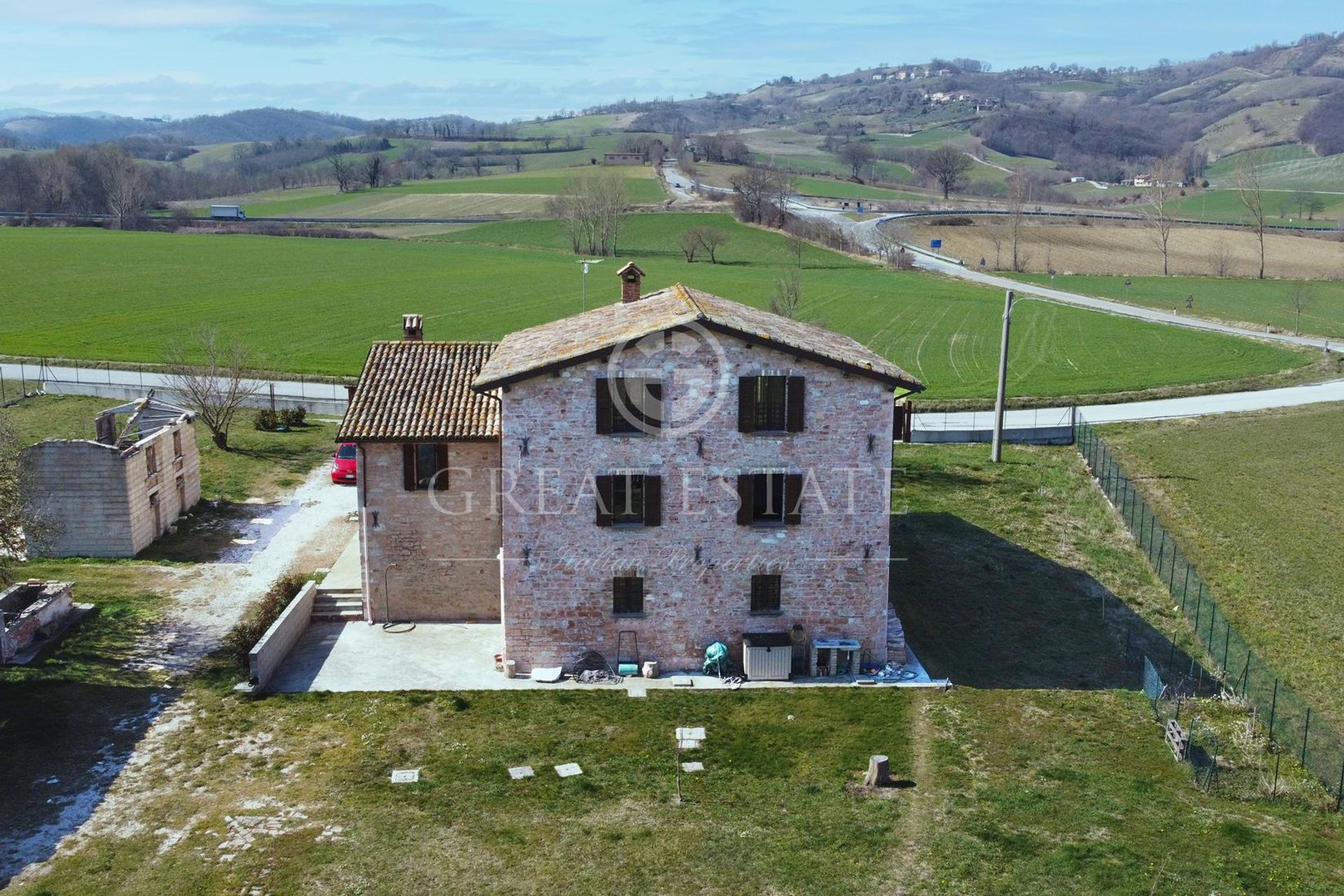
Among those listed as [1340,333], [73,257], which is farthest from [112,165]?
[1340,333]

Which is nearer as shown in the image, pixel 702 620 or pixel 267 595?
pixel 702 620

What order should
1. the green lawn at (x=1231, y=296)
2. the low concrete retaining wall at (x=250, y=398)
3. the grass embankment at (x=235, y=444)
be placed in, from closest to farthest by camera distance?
the grass embankment at (x=235, y=444)
the low concrete retaining wall at (x=250, y=398)
the green lawn at (x=1231, y=296)

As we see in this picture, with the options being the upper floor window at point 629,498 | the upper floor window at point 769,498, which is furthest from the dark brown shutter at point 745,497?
the upper floor window at point 629,498

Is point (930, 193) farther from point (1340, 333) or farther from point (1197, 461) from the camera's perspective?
point (1197, 461)

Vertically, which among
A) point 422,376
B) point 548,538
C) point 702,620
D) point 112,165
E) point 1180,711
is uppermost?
point 112,165

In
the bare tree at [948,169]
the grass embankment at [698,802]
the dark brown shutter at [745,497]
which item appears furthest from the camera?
the bare tree at [948,169]

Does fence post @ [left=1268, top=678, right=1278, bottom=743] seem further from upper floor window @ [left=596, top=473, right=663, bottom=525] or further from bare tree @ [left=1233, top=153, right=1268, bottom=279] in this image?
bare tree @ [left=1233, top=153, right=1268, bottom=279]

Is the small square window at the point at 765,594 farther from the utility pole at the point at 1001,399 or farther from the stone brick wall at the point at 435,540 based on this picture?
the utility pole at the point at 1001,399

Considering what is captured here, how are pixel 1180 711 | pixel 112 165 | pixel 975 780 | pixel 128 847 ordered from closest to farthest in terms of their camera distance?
pixel 128 847 → pixel 975 780 → pixel 1180 711 → pixel 112 165
